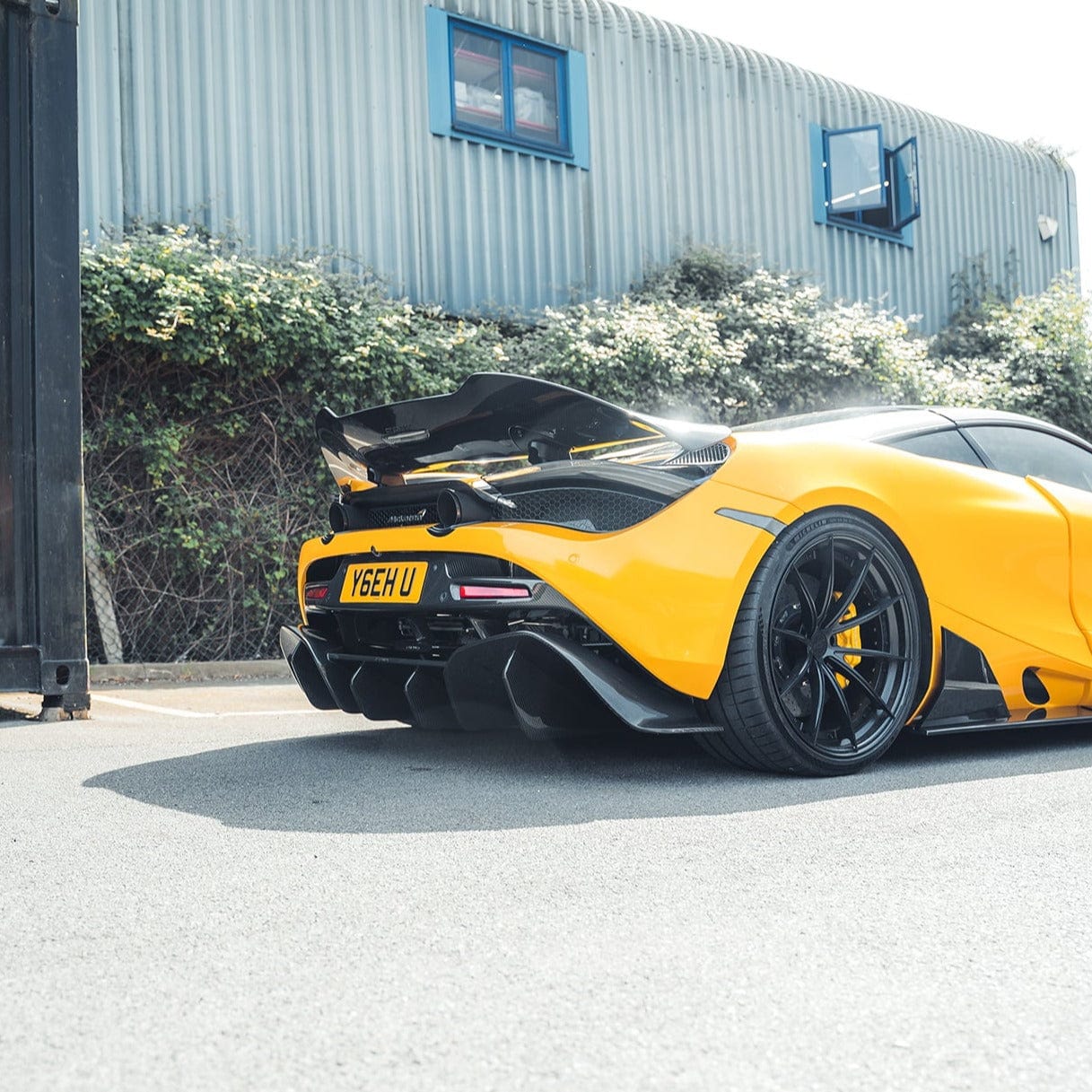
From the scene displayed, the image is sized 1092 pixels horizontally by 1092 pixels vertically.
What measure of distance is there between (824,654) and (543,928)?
5.89ft

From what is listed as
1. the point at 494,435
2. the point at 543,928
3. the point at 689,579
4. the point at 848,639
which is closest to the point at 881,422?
the point at 848,639

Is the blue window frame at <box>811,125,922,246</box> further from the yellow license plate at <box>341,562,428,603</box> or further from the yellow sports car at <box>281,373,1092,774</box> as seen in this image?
the yellow license plate at <box>341,562,428,603</box>

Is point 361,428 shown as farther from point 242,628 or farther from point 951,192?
point 951,192

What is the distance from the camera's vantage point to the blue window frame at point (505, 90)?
11273 mm

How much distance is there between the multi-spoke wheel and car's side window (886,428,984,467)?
0.48 metres

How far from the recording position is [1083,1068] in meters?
1.62

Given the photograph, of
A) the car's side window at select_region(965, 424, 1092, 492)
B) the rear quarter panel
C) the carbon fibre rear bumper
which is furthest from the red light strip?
the car's side window at select_region(965, 424, 1092, 492)

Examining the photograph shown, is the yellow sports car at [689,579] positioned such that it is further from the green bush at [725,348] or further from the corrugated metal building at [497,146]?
the corrugated metal building at [497,146]

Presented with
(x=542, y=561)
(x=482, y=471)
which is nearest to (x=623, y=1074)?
(x=542, y=561)

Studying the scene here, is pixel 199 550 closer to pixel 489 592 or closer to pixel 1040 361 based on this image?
pixel 489 592

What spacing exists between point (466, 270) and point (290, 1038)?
1013 centimetres

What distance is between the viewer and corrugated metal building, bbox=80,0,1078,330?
9.84 meters

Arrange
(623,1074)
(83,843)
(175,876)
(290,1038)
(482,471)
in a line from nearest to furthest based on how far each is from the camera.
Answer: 1. (623,1074)
2. (290,1038)
3. (175,876)
4. (83,843)
5. (482,471)

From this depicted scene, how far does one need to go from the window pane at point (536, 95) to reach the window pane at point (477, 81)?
0.18m
